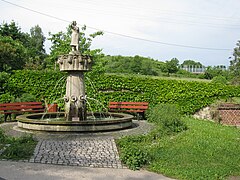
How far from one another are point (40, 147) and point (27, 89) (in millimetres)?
9326

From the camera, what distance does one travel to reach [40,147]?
26.4ft

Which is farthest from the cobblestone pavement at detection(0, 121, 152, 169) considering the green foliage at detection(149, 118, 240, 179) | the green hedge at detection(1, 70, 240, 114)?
the green hedge at detection(1, 70, 240, 114)

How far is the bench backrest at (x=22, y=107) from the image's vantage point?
44.6ft

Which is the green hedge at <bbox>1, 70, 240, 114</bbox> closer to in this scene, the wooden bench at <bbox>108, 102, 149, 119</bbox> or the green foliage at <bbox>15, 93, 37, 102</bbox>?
the wooden bench at <bbox>108, 102, 149, 119</bbox>

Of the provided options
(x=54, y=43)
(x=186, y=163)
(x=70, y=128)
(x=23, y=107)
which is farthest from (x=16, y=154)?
(x=54, y=43)

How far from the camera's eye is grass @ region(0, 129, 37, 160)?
7170mm

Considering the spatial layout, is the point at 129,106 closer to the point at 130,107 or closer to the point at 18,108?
the point at 130,107

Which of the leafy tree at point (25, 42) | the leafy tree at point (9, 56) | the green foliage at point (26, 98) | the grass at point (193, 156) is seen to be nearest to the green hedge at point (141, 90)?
the green foliage at point (26, 98)

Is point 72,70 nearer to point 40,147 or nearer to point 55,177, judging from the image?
point 40,147

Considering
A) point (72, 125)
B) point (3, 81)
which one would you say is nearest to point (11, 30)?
point (3, 81)

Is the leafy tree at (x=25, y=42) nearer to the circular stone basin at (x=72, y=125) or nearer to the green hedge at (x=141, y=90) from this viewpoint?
the green hedge at (x=141, y=90)

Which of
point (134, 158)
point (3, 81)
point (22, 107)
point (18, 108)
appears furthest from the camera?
point (3, 81)

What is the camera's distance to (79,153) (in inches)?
300

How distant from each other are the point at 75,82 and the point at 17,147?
4.51 metres
